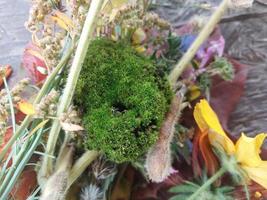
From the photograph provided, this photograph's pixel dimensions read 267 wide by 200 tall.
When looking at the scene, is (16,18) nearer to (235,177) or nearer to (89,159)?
(89,159)

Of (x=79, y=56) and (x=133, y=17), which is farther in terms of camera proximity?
(x=133, y=17)

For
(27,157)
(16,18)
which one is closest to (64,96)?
(27,157)

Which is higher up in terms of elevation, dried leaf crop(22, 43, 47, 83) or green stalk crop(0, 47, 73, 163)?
green stalk crop(0, 47, 73, 163)

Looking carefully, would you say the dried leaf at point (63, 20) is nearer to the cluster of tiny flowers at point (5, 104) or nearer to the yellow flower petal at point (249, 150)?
the cluster of tiny flowers at point (5, 104)

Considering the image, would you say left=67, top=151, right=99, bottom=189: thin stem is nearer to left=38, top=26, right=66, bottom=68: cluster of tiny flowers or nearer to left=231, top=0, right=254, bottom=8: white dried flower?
left=38, top=26, right=66, bottom=68: cluster of tiny flowers

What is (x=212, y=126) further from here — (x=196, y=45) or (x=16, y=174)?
(x=16, y=174)

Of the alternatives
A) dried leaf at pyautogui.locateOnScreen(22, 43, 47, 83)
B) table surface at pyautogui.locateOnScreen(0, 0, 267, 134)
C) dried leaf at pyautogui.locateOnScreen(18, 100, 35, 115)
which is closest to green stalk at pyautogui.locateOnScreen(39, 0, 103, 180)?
dried leaf at pyautogui.locateOnScreen(18, 100, 35, 115)

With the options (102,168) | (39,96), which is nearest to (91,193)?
(102,168)
